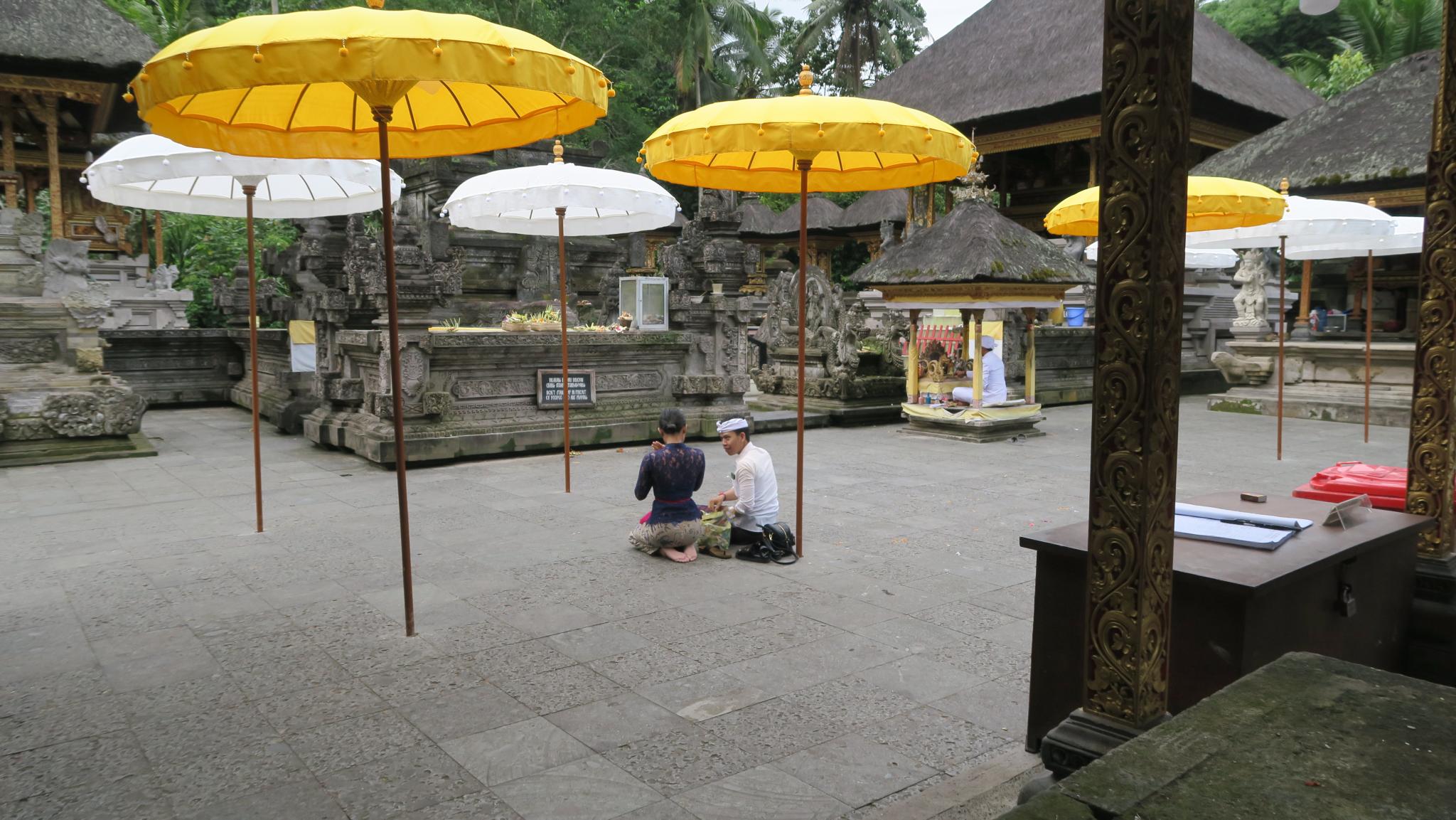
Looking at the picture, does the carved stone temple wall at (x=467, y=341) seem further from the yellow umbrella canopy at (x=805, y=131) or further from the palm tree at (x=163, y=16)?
the palm tree at (x=163, y=16)

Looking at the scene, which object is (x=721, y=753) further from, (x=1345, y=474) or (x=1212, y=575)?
(x=1345, y=474)

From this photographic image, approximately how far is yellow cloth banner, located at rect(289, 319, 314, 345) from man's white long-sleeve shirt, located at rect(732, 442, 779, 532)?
885cm

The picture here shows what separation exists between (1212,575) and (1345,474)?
2.45 m

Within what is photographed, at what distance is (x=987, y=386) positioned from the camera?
1175cm

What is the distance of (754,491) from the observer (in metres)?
5.91

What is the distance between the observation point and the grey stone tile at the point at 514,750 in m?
3.14

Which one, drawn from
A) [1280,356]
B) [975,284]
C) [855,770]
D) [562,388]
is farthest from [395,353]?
[1280,356]

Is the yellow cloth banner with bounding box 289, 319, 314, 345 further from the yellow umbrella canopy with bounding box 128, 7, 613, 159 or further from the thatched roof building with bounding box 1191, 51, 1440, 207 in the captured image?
the thatched roof building with bounding box 1191, 51, 1440, 207

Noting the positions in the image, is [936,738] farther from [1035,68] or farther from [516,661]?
[1035,68]

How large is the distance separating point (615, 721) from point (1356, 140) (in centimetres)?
1647

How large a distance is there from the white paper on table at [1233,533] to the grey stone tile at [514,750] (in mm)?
2209

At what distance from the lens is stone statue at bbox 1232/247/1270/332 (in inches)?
617

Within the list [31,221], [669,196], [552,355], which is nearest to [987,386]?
[669,196]

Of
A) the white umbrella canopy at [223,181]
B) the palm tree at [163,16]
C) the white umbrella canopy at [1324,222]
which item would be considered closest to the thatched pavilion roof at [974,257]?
the white umbrella canopy at [1324,222]
